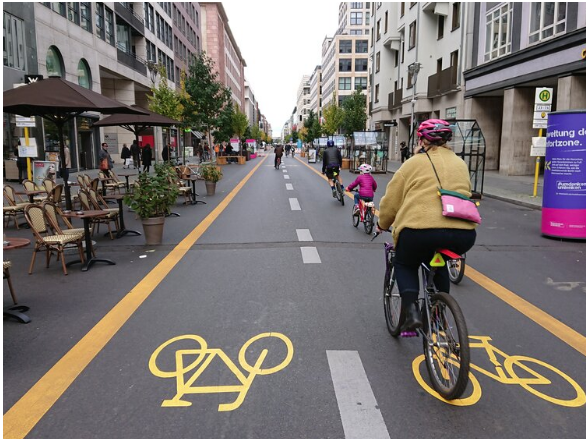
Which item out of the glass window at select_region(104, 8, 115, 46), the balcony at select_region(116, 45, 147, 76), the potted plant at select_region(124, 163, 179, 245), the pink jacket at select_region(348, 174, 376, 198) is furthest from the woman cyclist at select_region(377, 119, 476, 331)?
the balcony at select_region(116, 45, 147, 76)

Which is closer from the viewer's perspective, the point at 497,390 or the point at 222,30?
the point at 497,390

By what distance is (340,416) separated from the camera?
3.10 meters

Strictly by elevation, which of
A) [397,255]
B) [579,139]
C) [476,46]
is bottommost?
[397,255]

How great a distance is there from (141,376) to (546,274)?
18.3 ft

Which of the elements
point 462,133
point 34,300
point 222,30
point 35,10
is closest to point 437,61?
point 462,133

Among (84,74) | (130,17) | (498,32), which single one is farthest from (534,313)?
(130,17)

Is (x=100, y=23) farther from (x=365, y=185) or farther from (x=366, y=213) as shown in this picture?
(x=366, y=213)

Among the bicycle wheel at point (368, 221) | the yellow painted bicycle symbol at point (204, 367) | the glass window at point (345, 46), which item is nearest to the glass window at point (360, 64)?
the glass window at point (345, 46)

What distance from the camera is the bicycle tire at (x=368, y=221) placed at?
32.2 ft

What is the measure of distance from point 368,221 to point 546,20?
16.9 m

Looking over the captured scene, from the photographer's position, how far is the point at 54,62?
26.5 metres

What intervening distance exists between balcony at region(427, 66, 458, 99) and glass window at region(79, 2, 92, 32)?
23.0 meters

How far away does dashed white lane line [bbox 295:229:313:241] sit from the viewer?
9082 mm

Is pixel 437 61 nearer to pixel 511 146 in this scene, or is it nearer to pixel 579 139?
pixel 511 146
